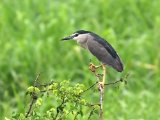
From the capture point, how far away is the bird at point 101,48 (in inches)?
190

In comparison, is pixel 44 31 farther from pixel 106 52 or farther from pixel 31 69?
pixel 106 52

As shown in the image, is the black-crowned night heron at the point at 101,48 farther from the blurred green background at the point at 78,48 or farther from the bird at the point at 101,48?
the blurred green background at the point at 78,48

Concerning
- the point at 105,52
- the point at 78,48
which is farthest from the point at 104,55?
the point at 78,48

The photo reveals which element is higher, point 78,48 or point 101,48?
point 78,48

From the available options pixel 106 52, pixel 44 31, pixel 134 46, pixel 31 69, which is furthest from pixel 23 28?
pixel 106 52

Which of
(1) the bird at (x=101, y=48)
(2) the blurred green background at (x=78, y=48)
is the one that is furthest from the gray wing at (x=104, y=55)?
(2) the blurred green background at (x=78, y=48)

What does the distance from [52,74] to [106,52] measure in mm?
2656

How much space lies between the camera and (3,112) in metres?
6.61

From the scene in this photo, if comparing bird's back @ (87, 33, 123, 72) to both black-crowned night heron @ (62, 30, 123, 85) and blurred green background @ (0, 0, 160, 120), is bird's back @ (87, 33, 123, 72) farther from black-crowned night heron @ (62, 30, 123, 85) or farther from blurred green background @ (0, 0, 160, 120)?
blurred green background @ (0, 0, 160, 120)

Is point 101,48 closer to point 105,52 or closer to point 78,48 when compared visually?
point 105,52

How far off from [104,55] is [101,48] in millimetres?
56

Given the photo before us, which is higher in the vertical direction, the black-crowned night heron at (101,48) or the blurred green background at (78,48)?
the blurred green background at (78,48)

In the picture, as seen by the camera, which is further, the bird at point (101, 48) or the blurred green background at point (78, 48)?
the blurred green background at point (78, 48)

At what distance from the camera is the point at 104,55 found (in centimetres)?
486
